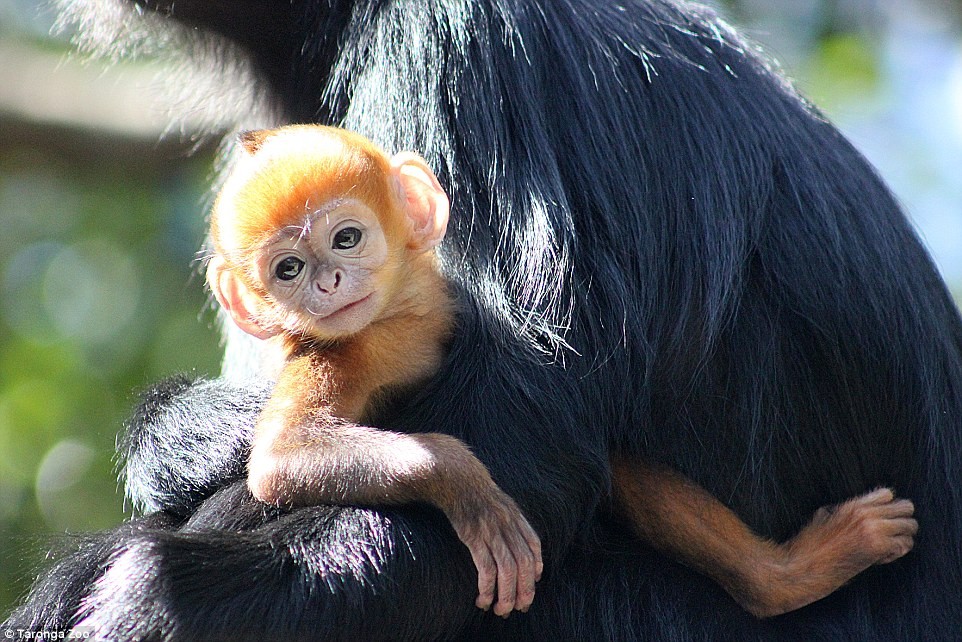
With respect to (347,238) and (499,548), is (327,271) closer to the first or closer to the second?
(347,238)

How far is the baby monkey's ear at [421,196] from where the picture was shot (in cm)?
265

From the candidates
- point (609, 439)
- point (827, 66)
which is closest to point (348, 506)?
point (609, 439)

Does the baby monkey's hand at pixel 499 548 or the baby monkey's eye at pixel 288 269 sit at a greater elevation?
the baby monkey's eye at pixel 288 269

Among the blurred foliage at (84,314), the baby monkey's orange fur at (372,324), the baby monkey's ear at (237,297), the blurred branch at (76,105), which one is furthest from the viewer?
the blurred foliage at (84,314)

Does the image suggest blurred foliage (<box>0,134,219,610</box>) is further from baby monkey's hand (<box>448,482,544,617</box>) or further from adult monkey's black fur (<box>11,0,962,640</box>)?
baby monkey's hand (<box>448,482,544,617</box>)

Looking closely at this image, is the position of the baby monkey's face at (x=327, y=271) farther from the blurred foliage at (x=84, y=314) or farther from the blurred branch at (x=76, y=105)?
the blurred foliage at (x=84, y=314)

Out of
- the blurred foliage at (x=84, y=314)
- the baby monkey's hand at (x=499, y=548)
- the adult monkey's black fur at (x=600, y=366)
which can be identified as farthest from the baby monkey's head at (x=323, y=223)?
the blurred foliage at (x=84, y=314)

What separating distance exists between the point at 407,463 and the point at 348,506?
0.19 metres

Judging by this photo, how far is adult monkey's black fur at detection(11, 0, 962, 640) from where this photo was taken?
2412 mm

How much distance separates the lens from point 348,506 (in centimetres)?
245

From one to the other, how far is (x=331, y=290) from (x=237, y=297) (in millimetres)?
326

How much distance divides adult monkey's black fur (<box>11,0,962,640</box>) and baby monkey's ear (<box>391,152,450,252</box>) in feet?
0.16

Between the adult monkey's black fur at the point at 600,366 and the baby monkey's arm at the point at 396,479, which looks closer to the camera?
the baby monkey's arm at the point at 396,479

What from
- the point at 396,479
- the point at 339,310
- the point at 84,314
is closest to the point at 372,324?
the point at 339,310
